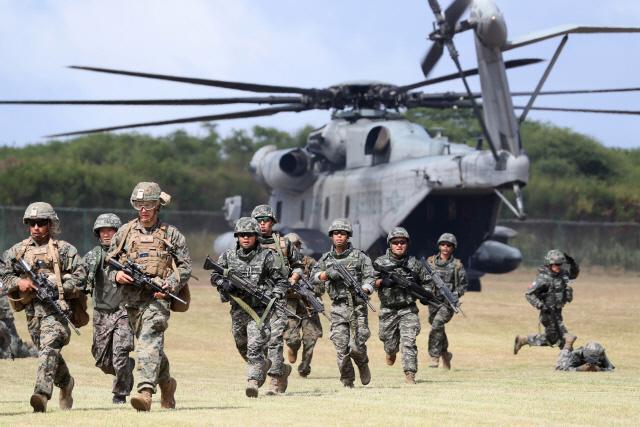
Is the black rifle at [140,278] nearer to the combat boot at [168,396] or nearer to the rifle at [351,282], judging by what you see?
the combat boot at [168,396]

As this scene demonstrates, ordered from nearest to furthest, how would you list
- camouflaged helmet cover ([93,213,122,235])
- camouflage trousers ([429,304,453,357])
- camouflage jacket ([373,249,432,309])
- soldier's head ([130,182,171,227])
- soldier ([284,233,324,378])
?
soldier's head ([130,182,171,227])
camouflaged helmet cover ([93,213,122,235])
camouflage jacket ([373,249,432,309])
soldier ([284,233,324,378])
camouflage trousers ([429,304,453,357])

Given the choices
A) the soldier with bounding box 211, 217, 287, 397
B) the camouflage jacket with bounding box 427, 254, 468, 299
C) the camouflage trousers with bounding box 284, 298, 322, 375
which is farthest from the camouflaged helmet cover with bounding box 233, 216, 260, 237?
the camouflage jacket with bounding box 427, 254, 468, 299

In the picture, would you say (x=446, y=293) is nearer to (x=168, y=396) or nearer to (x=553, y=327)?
(x=553, y=327)

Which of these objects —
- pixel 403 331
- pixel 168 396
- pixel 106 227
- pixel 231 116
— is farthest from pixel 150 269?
pixel 231 116

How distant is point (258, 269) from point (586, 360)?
6876mm

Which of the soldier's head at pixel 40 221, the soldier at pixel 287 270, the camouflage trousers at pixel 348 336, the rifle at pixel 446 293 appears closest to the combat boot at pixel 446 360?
the rifle at pixel 446 293

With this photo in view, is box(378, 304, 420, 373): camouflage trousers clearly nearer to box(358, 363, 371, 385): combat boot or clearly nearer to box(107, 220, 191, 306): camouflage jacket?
box(358, 363, 371, 385): combat boot

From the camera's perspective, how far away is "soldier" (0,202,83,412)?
501 inches


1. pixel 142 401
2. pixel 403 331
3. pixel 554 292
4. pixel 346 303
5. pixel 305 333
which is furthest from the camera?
pixel 554 292

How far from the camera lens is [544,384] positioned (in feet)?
56.7

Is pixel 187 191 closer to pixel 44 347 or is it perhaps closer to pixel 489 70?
pixel 489 70

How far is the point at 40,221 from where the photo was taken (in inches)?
513

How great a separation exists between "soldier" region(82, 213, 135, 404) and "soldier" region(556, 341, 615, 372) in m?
7.34

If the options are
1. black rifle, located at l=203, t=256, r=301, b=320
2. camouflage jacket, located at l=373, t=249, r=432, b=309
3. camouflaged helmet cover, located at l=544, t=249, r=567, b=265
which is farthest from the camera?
camouflaged helmet cover, located at l=544, t=249, r=567, b=265
